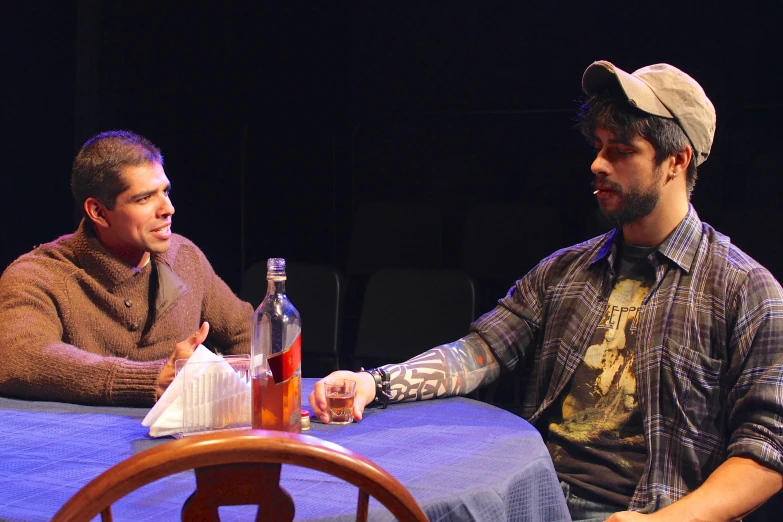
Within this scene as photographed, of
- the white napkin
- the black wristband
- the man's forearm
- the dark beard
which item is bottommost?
the man's forearm

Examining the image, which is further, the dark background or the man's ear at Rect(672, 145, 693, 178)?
the dark background

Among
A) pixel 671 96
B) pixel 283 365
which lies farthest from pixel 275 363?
pixel 671 96

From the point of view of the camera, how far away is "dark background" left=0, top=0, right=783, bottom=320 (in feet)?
12.0

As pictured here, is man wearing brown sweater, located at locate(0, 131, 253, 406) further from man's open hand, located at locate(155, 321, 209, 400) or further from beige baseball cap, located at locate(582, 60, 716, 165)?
beige baseball cap, located at locate(582, 60, 716, 165)

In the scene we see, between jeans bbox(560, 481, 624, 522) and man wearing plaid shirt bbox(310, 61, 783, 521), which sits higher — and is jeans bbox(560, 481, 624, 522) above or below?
below

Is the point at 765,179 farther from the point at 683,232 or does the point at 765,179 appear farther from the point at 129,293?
the point at 129,293

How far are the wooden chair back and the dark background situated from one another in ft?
10.1

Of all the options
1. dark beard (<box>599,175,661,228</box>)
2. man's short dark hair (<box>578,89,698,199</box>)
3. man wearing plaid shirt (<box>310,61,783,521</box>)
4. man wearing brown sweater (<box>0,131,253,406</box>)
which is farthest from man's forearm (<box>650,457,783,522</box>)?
man wearing brown sweater (<box>0,131,253,406</box>)

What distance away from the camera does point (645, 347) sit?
175 cm

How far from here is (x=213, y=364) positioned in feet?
4.73

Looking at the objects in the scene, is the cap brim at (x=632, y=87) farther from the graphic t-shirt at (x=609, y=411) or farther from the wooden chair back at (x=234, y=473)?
the wooden chair back at (x=234, y=473)

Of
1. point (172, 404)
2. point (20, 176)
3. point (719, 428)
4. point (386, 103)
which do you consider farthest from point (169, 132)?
point (719, 428)

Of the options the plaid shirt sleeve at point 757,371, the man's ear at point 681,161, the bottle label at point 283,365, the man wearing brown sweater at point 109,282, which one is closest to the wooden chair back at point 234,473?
the bottle label at point 283,365

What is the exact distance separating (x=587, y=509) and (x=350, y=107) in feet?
14.0
